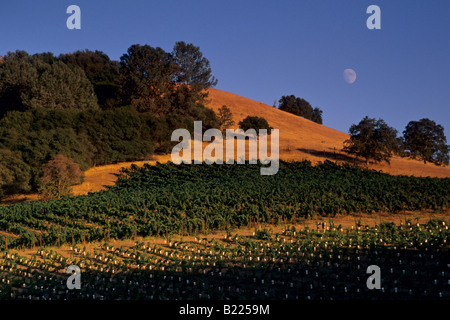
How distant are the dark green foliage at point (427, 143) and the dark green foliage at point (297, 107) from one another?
50403 millimetres

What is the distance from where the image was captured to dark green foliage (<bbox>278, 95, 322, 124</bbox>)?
10375 centimetres

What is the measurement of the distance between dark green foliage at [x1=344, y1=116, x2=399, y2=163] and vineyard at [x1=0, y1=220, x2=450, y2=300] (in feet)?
74.7

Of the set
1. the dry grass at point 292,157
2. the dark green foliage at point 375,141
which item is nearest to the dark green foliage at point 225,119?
the dry grass at point 292,157

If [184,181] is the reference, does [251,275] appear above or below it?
below

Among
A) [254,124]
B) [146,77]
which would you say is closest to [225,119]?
[254,124]

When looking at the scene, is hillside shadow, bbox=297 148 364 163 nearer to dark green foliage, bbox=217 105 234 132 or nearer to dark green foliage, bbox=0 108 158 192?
dark green foliage, bbox=217 105 234 132

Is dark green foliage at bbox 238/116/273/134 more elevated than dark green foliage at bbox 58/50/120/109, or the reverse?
dark green foliage at bbox 58/50/120/109

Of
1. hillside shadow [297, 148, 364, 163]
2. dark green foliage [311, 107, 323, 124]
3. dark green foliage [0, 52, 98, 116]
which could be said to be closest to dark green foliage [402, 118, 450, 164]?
hillside shadow [297, 148, 364, 163]

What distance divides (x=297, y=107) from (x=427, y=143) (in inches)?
2133

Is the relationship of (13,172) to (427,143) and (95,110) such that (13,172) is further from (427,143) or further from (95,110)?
(427,143)

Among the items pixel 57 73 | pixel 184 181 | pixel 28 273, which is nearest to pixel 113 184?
pixel 184 181

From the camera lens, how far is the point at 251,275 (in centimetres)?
1080
